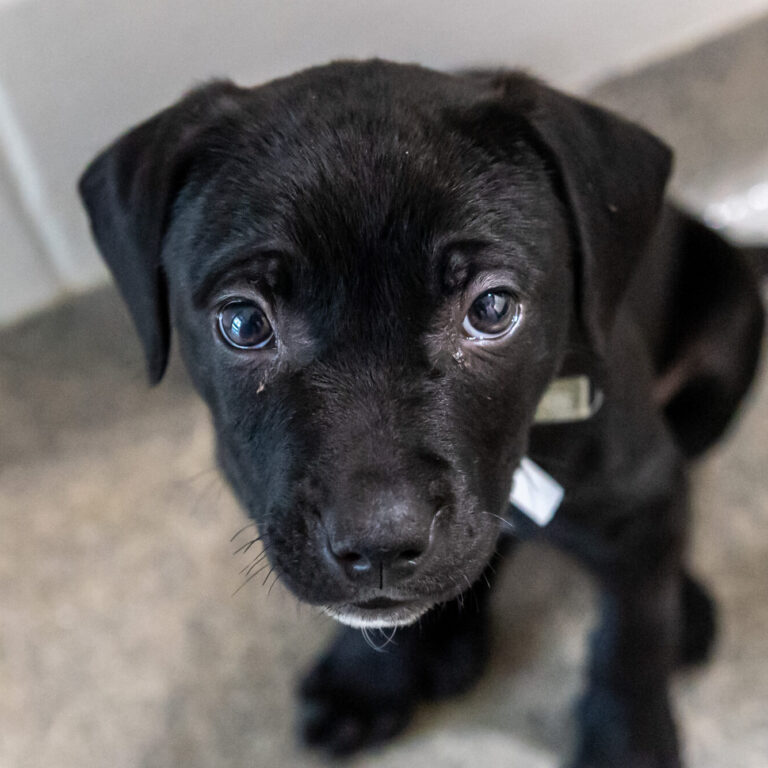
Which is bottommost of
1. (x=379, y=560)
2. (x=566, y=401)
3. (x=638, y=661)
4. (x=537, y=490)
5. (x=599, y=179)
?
(x=638, y=661)

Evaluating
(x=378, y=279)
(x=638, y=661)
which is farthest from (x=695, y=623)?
(x=378, y=279)

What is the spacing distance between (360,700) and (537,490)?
2.35 ft

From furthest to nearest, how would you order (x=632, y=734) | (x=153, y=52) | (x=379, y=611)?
(x=153, y=52), (x=632, y=734), (x=379, y=611)

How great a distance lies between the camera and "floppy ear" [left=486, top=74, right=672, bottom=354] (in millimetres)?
1409

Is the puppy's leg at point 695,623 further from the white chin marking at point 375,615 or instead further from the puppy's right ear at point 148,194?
the puppy's right ear at point 148,194

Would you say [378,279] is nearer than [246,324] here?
Yes

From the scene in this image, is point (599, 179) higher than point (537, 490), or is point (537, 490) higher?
point (599, 179)

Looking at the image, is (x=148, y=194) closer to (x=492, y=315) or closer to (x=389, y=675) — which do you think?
(x=492, y=315)

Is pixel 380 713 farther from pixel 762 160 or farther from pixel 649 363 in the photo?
pixel 762 160

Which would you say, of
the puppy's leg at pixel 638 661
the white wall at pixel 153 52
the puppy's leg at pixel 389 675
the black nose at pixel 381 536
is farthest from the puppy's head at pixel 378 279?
the white wall at pixel 153 52

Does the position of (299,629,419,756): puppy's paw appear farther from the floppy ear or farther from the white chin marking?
the floppy ear

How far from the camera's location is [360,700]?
2.06 meters

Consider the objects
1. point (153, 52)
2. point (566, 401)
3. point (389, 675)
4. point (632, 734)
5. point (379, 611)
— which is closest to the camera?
point (379, 611)

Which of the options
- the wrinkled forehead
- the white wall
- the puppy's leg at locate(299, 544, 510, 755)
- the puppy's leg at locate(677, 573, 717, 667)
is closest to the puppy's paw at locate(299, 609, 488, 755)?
the puppy's leg at locate(299, 544, 510, 755)
